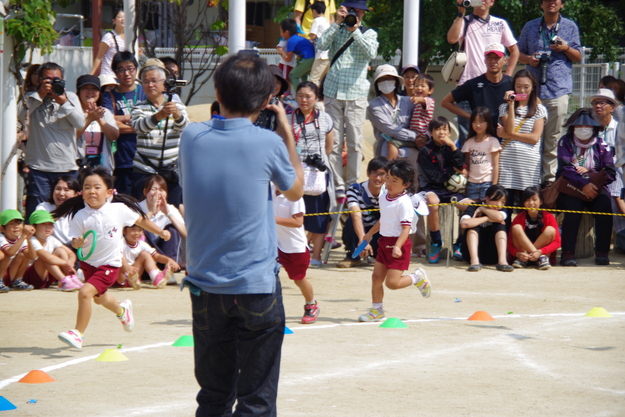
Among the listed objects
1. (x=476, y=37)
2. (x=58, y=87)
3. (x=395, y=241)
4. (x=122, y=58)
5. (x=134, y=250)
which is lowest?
(x=134, y=250)

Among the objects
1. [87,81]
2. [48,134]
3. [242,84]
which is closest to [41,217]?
[48,134]

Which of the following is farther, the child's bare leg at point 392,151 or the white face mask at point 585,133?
the child's bare leg at point 392,151

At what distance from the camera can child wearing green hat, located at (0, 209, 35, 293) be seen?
888cm

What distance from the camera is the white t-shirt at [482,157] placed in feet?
35.3

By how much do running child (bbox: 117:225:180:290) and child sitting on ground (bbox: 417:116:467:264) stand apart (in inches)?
129

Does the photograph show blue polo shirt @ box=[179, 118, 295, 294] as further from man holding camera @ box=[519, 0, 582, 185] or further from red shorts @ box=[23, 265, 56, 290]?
man holding camera @ box=[519, 0, 582, 185]

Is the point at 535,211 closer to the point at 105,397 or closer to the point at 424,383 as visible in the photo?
the point at 424,383

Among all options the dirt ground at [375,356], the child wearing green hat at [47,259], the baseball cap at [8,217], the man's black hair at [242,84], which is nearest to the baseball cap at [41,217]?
the child wearing green hat at [47,259]

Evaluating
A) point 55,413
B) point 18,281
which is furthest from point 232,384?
point 18,281

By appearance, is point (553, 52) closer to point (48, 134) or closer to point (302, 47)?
point (302, 47)

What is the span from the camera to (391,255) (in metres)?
7.50

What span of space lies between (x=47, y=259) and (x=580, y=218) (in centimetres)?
649

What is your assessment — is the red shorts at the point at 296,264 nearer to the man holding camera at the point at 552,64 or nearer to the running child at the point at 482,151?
the running child at the point at 482,151

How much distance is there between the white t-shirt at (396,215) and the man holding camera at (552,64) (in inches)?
166
